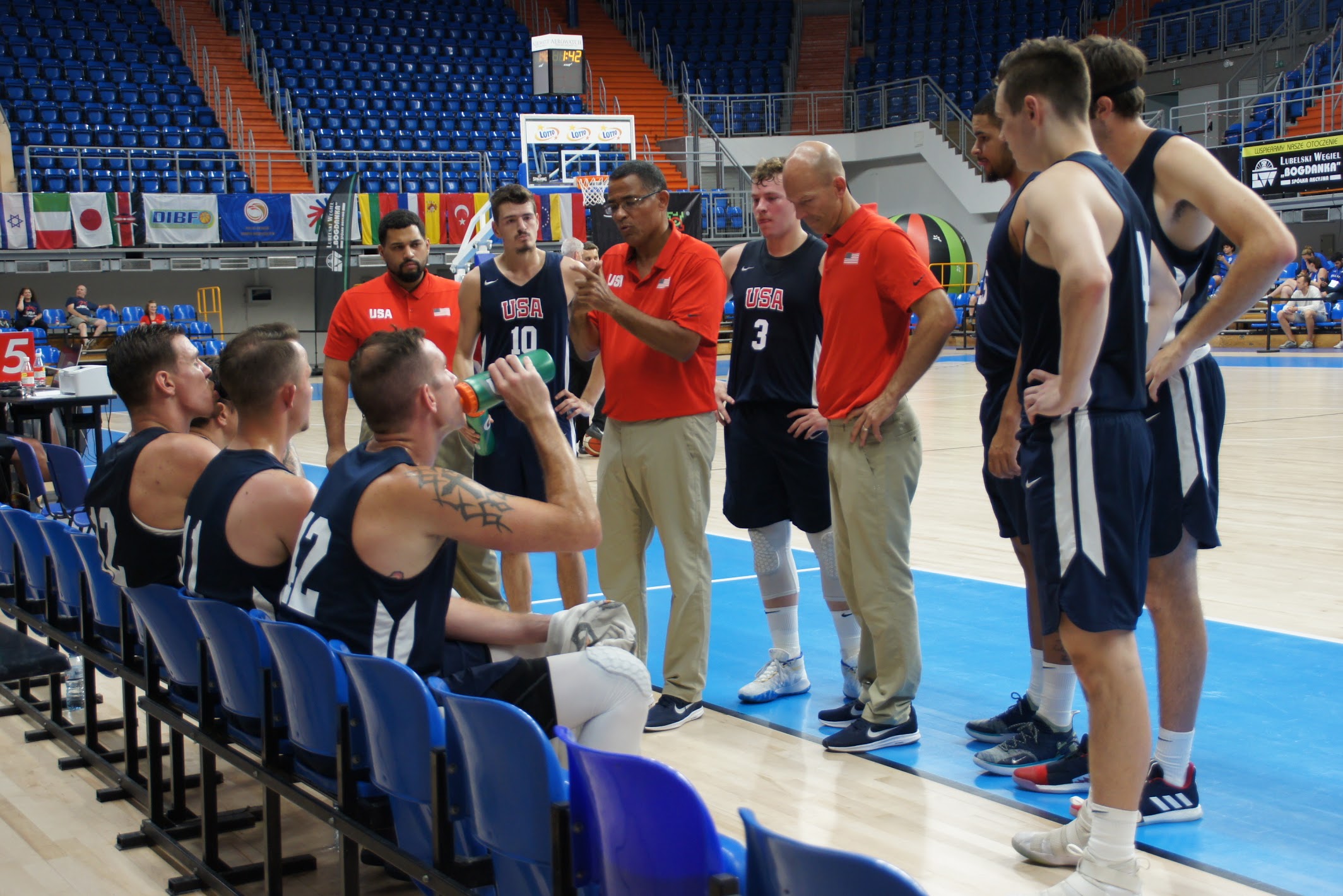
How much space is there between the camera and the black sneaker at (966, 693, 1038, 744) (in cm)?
360

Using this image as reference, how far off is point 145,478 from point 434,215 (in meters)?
18.4

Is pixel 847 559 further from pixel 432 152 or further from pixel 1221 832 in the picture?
pixel 432 152

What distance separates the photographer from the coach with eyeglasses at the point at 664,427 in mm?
3922

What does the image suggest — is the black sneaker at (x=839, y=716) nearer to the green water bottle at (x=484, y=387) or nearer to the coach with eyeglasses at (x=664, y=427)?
the coach with eyeglasses at (x=664, y=427)

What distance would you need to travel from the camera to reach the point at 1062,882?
249 centimetres

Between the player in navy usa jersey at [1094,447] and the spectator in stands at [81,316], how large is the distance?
18.1 metres

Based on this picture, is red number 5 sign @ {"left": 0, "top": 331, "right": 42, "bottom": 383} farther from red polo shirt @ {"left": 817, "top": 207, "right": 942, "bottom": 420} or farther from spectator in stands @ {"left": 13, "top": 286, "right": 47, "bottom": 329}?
spectator in stands @ {"left": 13, "top": 286, "right": 47, "bottom": 329}

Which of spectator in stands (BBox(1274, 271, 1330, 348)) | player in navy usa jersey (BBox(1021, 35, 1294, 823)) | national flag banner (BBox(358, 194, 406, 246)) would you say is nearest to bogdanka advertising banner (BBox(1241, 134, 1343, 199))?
spectator in stands (BBox(1274, 271, 1330, 348))

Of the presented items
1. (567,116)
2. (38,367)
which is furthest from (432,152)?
(38,367)

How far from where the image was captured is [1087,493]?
2502 mm

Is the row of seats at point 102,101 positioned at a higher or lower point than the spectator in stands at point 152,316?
higher

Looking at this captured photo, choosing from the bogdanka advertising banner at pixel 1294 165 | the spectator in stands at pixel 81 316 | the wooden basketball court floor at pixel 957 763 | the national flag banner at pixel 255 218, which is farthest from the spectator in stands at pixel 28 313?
the bogdanka advertising banner at pixel 1294 165

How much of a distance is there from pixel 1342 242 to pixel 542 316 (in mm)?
22786

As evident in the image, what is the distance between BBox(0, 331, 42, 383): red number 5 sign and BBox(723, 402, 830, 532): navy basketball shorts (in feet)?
21.0
